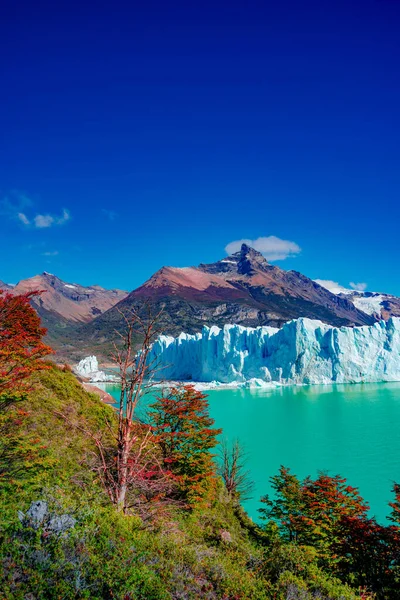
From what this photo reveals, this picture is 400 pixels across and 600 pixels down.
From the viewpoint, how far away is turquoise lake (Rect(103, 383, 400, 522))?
764 inches

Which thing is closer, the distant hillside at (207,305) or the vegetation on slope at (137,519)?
the vegetation on slope at (137,519)

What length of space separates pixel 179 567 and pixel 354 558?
5.42m

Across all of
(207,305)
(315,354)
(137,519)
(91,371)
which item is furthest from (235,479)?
(207,305)

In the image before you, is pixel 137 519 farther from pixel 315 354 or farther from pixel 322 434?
pixel 315 354

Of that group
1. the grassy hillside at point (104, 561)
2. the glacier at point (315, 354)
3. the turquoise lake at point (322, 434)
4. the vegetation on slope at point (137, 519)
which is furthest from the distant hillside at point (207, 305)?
the grassy hillside at point (104, 561)

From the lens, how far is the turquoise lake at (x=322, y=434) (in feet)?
63.7

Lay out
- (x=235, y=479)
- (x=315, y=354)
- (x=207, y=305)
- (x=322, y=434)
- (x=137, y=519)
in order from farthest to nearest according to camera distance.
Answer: (x=207, y=305), (x=315, y=354), (x=322, y=434), (x=235, y=479), (x=137, y=519)

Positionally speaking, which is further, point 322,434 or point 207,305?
point 207,305

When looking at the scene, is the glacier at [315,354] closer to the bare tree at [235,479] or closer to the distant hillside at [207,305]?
the bare tree at [235,479]

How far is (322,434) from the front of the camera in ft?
97.2

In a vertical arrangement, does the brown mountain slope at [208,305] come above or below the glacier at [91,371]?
above

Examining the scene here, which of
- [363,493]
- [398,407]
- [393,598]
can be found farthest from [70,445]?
[398,407]

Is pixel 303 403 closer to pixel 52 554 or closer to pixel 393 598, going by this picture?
pixel 393 598

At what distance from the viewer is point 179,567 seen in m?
3.80
